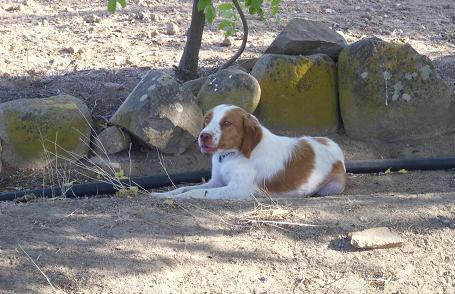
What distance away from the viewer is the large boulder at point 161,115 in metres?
7.97

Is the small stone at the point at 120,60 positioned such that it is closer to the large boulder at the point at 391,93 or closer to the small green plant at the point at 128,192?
the large boulder at the point at 391,93

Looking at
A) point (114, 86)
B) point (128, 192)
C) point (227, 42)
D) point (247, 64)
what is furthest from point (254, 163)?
point (227, 42)

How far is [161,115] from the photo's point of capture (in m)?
7.98

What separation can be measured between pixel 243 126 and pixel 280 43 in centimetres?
248

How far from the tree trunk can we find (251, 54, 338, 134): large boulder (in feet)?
2.89

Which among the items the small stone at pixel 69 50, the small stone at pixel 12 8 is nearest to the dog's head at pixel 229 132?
the small stone at pixel 69 50

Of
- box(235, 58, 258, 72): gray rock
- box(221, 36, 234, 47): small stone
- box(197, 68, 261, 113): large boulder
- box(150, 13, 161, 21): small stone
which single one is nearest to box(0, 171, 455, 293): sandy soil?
box(197, 68, 261, 113): large boulder

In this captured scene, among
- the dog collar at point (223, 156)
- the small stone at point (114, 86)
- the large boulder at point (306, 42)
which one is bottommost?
the small stone at point (114, 86)

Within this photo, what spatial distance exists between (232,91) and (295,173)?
1663 millimetres

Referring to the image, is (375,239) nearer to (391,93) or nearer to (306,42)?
(391,93)

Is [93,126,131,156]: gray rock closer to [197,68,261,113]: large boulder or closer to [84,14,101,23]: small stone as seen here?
[197,68,261,113]: large boulder

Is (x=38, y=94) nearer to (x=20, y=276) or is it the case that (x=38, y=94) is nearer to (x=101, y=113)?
(x=101, y=113)

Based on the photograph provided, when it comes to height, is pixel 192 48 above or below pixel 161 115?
above

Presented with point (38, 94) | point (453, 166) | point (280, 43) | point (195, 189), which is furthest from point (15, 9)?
point (453, 166)
